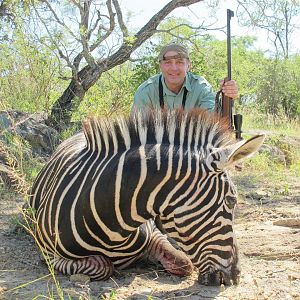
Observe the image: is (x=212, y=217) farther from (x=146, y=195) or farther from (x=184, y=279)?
(x=184, y=279)

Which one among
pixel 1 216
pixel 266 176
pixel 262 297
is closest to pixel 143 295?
pixel 262 297

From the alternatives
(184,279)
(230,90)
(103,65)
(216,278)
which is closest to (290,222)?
(230,90)

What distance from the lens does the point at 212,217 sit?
8.93 ft

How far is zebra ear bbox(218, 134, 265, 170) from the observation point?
262cm

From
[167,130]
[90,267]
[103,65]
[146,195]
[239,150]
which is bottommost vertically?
[90,267]

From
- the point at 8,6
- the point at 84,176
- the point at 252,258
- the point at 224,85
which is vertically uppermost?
the point at 8,6

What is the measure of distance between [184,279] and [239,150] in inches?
35.6

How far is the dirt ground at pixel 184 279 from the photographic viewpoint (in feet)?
8.97

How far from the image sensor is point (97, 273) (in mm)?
2988

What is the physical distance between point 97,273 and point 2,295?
552 mm

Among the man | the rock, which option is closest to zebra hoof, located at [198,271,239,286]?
the rock

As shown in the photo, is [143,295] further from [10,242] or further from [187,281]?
[10,242]

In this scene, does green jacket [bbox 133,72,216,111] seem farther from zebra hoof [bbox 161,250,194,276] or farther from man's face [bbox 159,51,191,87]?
zebra hoof [bbox 161,250,194,276]

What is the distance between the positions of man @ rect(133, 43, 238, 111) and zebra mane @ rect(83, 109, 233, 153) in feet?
6.11
